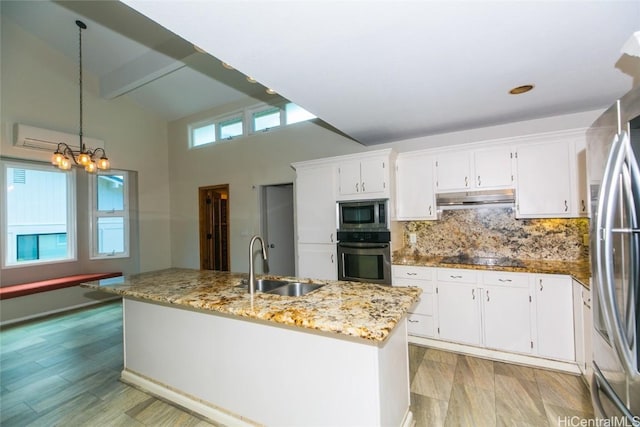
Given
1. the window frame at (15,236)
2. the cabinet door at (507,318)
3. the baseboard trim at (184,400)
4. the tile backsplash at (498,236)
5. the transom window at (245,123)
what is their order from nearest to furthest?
the baseboard trim at (184,400), the cabinet door at (507,318), the tile backsplash at (498,236), the window frame at (15,236), the transom window at (245,123)

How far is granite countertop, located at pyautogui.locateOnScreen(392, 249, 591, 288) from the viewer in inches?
98.5

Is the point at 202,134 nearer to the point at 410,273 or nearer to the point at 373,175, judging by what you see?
the point at 373,175

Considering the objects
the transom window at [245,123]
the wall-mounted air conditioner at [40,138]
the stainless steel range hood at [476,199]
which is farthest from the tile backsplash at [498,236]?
the wall-mounted air conditioner at [40,138]

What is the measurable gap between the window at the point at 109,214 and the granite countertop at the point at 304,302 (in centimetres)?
367

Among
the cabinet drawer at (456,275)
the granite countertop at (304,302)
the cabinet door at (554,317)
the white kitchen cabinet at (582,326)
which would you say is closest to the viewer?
the granite countertop at (304,302)

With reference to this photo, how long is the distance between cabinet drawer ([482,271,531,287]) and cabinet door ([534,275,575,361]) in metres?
0.09

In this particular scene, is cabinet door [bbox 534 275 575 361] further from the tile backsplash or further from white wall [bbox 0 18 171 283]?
white wall [bbox 0 18 171 283]

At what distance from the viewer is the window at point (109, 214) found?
206 inches

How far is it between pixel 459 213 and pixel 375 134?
57.1 inches

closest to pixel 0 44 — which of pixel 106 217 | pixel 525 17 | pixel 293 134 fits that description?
pixel 106 217

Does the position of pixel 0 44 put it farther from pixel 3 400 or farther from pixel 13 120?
pixel 3 400

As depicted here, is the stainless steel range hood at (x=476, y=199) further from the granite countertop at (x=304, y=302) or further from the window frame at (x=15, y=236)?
the window frame at (x=15, y=236)

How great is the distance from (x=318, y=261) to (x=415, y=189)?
157 centimetres

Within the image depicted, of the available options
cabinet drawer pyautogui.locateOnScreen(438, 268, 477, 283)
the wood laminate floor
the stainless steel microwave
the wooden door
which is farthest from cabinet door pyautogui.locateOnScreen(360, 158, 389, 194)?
the wooden door
